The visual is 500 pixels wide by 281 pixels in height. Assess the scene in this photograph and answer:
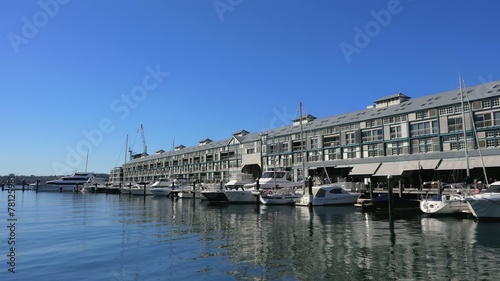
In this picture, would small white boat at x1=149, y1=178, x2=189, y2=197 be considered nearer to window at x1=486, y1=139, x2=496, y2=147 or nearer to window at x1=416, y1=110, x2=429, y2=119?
window at x1=416, y1=110, x2=429, y2=119

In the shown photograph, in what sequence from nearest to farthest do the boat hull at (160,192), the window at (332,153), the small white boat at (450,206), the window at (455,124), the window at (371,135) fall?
1. the small white boat at (450,206)
2. the window at (455,124)
3. the window at (371,135)
4. the window at (332,153)
5. the boat hull at (160,192)

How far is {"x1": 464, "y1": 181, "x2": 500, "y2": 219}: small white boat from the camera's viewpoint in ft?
111

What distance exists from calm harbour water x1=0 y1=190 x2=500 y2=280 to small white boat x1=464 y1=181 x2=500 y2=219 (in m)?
1.46

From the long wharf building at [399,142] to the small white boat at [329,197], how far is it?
688 centimetres

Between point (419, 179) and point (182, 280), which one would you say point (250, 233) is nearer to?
point (182, 280)

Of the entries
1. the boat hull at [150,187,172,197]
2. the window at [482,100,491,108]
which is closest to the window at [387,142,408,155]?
the window at [482,100,491,108]

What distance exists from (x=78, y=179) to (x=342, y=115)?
10857 centimetres

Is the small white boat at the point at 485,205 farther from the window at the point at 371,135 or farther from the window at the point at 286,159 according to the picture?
the window at the point at 286,159

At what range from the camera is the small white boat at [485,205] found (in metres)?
33.9

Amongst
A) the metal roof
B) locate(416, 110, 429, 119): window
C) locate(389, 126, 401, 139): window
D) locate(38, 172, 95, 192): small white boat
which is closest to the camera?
the metal roof

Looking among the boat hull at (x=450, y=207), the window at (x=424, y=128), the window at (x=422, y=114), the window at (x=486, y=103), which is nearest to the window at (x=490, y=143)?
the window at (x=486, y=103)

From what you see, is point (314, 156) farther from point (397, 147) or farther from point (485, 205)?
point (485, 205)

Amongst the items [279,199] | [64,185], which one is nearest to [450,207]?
[279,199]

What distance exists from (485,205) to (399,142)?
2542cm
